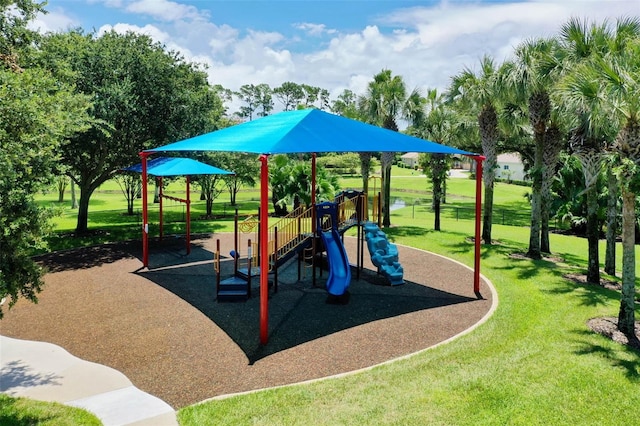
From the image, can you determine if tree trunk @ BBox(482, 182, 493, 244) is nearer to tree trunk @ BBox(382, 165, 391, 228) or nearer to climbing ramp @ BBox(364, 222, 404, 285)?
tree trunk @ BBox(382, 165, 391, 228)

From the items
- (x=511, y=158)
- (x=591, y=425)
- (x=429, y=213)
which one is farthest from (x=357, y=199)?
(x=511, y=158)

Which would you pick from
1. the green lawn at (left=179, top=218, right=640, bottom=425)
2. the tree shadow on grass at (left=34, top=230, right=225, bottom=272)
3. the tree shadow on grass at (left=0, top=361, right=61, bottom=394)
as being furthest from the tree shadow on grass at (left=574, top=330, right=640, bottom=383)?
→ the tree shadow on grass at (left=34, top=230, right=225, bottom=272)

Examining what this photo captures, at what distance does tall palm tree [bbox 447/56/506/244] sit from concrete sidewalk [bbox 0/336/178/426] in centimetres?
1594

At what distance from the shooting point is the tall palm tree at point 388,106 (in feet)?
79.0

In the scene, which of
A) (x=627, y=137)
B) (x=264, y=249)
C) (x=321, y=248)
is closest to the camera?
(x=264, y=249)

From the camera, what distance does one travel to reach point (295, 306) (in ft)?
36.9

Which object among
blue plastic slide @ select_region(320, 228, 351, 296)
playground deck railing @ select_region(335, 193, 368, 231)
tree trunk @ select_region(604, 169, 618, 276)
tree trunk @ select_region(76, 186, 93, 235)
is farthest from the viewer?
tree trunk @ select_region(76, 186, 93, 235)

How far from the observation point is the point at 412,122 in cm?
2467

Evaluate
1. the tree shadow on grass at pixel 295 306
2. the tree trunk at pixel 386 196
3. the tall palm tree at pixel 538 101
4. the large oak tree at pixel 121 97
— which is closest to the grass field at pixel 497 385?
the tree shadow on grass at pixel 295 306

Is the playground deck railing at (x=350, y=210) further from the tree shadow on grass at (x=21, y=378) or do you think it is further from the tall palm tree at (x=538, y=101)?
the tree shadow on grass at (x=21, y=378)

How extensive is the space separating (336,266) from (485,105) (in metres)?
11.5

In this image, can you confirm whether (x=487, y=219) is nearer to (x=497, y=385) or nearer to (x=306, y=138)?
(x=306, y=138)

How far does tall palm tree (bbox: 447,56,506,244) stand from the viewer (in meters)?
18.5

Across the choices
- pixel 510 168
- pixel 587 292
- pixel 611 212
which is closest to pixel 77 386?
pixel 587 292
